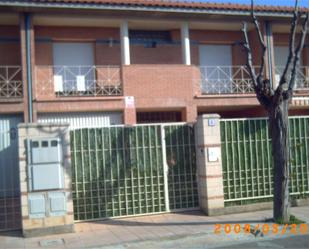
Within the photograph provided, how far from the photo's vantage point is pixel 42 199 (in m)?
8.10

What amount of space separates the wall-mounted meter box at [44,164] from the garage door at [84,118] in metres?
5.09

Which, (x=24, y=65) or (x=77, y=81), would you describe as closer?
(x=24, y=65)

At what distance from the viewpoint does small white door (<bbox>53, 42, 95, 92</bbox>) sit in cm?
1397

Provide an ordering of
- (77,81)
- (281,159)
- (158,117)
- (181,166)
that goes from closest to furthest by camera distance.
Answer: (281,159) → (181,166) → (77,81) → (158,117)

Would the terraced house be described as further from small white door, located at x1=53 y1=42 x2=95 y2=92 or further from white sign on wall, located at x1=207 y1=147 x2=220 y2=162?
white sign on wall, located at x1=207 y1=147 x2=220 y2=162

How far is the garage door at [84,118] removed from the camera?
13346 millimetres

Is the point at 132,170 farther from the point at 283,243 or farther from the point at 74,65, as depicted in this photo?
the point at 74,65

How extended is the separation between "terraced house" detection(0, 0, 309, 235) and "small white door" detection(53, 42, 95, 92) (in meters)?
0.03

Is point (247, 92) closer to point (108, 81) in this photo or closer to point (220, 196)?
point (108, 81)

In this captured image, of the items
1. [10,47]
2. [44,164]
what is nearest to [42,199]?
[44,164]

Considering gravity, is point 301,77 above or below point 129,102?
above

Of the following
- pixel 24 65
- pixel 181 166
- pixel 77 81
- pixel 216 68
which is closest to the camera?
pixel 181 166

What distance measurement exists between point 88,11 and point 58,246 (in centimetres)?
846

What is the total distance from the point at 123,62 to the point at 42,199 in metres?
6.83
